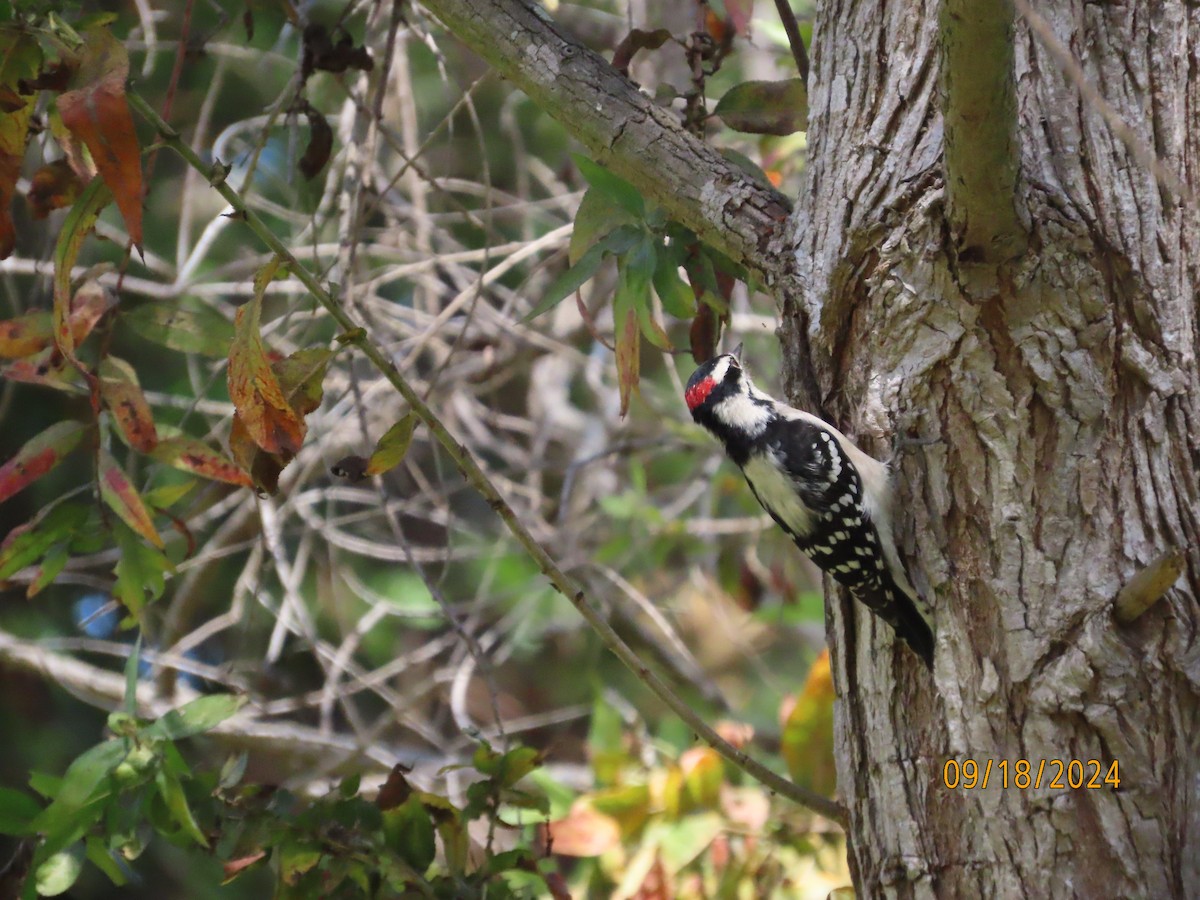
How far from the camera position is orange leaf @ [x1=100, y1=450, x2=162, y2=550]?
2512 millimetres

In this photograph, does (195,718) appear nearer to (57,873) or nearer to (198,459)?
(57,873)

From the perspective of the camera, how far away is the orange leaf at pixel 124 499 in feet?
8.24

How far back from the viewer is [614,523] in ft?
20.0

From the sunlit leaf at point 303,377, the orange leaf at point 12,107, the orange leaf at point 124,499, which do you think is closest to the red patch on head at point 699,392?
the sunlit leaf at point 303,377

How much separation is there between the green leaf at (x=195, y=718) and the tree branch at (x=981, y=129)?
1.92 meters

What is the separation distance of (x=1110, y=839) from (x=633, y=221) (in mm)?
1711

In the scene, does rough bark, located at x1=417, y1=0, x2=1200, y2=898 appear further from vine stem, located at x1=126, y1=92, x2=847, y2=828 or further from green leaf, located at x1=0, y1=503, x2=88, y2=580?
green leaf, located at x1=0, y1=503, x2=88, y2=580

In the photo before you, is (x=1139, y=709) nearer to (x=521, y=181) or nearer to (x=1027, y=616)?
(x=1027, y=616)

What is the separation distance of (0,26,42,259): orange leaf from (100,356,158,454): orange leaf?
44cm

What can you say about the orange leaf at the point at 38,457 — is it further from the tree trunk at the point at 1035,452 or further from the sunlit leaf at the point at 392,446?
the tree trunk at the point at 1035,452

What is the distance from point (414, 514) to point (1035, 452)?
276cm

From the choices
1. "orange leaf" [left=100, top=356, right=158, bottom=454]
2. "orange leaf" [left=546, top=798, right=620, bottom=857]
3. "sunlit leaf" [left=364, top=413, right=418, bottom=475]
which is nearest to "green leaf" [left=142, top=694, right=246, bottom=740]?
"orange leaf" [left=100, top=356, right=158, bottom=454]

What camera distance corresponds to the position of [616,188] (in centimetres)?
279

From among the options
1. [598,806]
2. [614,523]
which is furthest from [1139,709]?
[614,523]
